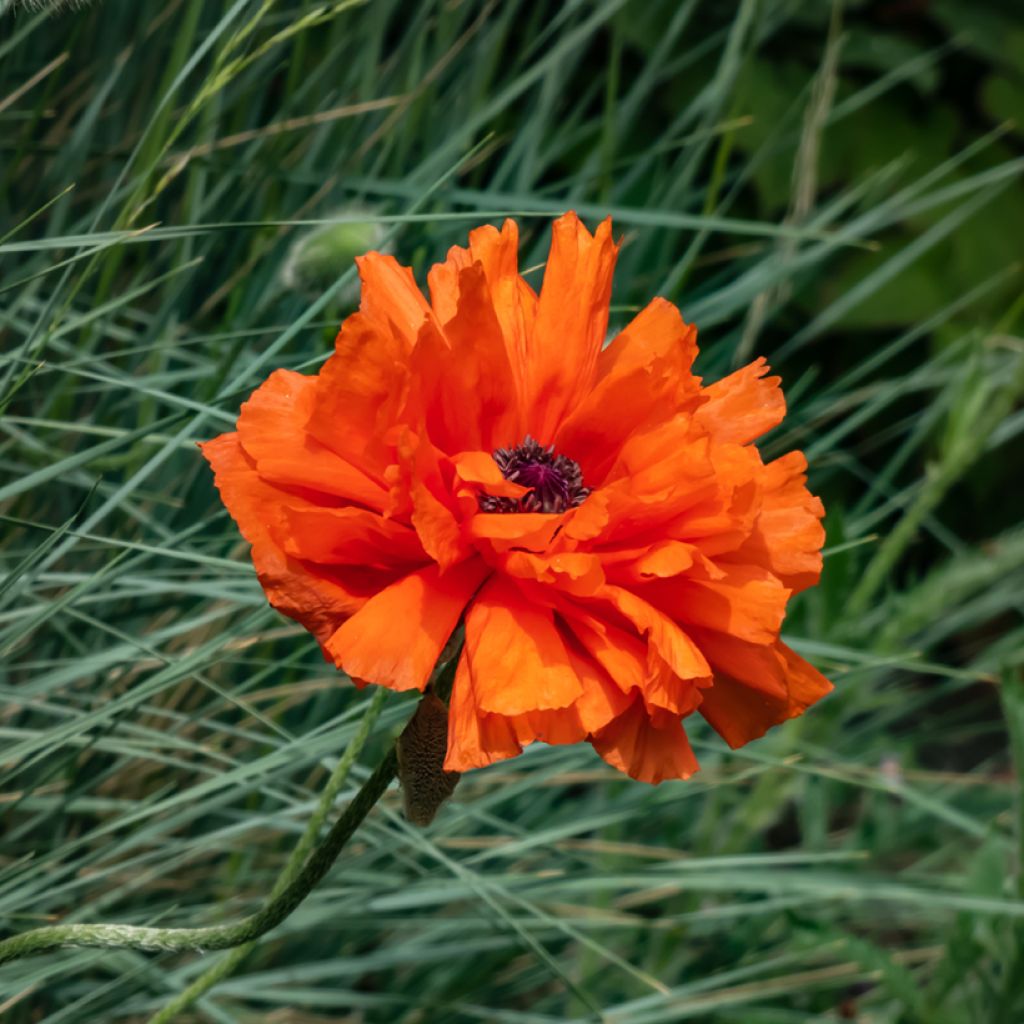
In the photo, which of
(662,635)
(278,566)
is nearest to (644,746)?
(662,635)

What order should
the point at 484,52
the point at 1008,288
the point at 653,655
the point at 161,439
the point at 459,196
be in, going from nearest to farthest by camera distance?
1. the point at 653,655
2. the point at 161,439
3. the point at 459,196
4. the point at 484,52
5. the point at 1008,288

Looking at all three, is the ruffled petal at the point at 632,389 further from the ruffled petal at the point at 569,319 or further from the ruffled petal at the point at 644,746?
the ruffled petal at the point at 644,746

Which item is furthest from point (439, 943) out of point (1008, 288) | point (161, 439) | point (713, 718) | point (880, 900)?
point (1008, 288)

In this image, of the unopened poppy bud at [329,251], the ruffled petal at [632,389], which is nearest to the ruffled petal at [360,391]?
the ruffled petal at [632,389]

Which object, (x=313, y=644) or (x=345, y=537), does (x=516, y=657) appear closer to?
(x=345, y=537)

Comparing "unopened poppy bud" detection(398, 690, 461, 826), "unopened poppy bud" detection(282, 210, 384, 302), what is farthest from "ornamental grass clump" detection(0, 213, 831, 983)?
"unopened poppy bud" detection(282, 210, 384, 302)

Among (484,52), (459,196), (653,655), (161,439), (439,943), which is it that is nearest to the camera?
(653,655)

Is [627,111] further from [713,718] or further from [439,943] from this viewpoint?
[713,718]

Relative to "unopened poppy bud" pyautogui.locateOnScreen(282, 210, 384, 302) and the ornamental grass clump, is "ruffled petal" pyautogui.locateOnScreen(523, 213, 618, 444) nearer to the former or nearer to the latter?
the ornamental grass clump
